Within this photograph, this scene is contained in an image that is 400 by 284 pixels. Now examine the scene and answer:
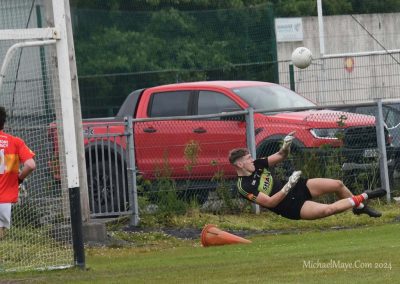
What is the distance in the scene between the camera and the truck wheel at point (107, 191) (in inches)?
710

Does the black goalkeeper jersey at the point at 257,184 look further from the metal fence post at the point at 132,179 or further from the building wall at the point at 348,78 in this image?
the building wall at the point at 348,78

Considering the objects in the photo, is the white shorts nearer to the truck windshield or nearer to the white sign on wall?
the truck windshield

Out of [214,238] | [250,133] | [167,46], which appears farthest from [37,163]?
[167,46]

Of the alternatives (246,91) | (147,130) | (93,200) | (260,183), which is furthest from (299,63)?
(260,183)

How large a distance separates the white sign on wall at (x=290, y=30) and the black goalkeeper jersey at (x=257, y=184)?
18432 millimetres

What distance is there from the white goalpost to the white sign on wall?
18.3 metres

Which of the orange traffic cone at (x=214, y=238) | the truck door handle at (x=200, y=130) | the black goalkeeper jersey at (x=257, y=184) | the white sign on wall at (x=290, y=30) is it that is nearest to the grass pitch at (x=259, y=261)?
the orange traffic cone at (x=214, y=238)

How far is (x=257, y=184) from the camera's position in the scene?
47.2 feet

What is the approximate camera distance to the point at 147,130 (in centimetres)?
1883

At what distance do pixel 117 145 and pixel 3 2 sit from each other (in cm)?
425

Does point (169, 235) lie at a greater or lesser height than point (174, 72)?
lesser

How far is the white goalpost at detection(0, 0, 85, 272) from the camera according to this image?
12695mm

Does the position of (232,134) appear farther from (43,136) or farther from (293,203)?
(43,136)

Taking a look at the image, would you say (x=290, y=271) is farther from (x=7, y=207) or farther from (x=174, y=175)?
(x=174, y=175)
